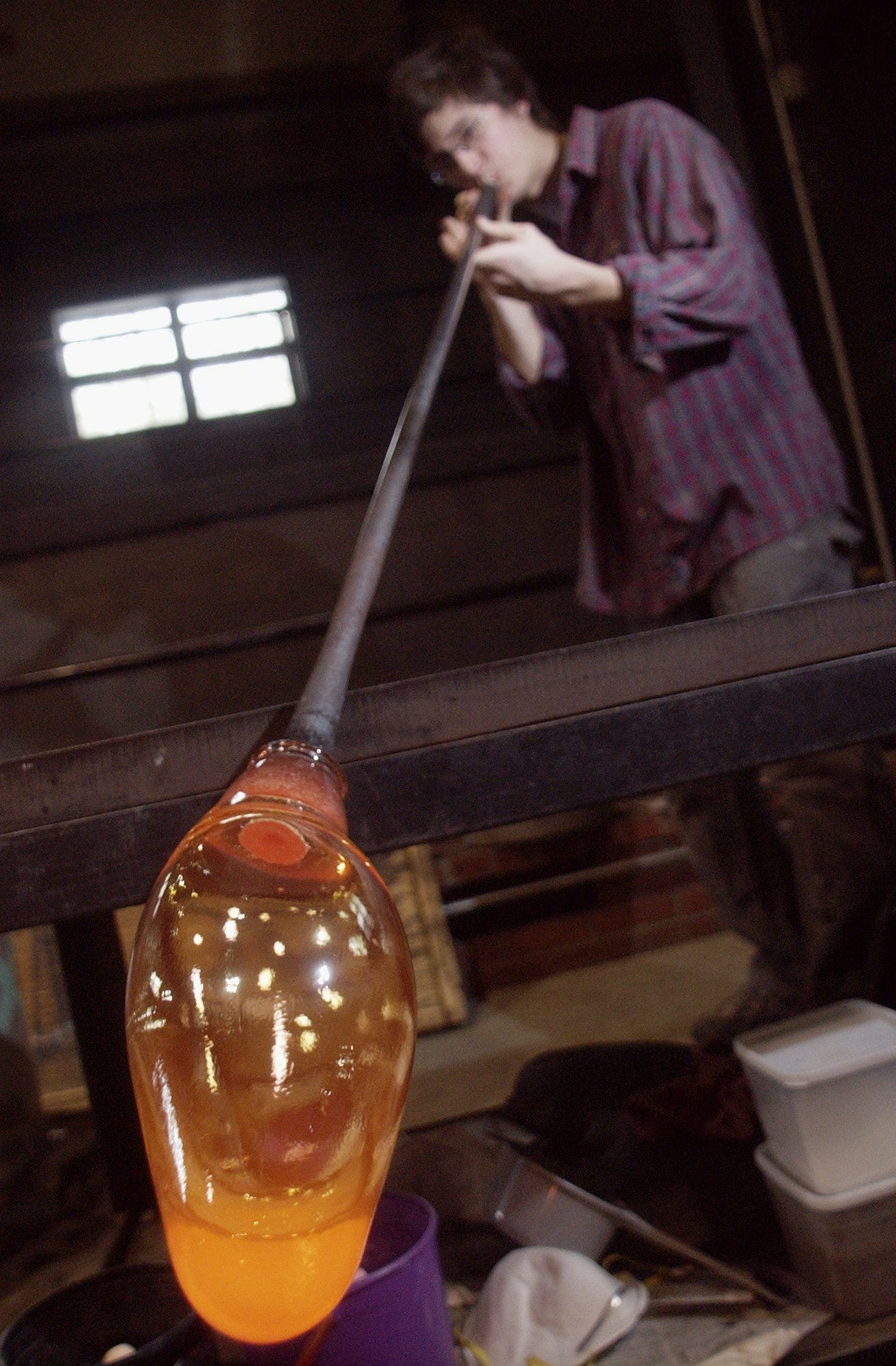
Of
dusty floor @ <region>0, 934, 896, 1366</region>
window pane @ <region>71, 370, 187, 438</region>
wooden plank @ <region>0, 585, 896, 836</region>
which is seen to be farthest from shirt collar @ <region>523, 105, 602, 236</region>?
dusty floor @ <region>0, 934, 896, 1366</region>

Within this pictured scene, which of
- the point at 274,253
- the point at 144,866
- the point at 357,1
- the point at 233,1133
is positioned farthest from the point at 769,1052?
the point at 357,1

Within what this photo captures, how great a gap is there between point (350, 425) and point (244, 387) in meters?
0.33

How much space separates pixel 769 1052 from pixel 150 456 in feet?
7.13

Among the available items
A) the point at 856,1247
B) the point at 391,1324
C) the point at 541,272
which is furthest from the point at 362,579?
the point at 856,1247

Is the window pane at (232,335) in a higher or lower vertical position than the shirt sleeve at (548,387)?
higher

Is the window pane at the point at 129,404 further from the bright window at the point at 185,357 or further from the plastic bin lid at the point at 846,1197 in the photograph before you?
the plastic bin lid at the point at 846,1197

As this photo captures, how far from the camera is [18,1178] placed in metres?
1.97

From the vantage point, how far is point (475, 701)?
77 centimetres

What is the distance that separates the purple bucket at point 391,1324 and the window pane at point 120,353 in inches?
94.2

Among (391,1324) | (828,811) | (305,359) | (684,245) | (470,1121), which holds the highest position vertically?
(305,359)

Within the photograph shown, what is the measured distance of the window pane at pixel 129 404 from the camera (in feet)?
8.72

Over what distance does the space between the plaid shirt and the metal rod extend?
1.38 ft

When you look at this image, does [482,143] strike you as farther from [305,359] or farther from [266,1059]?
[266,1059]

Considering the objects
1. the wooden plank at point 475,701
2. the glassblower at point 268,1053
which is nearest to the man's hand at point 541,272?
the wooden plank at point 475,701
